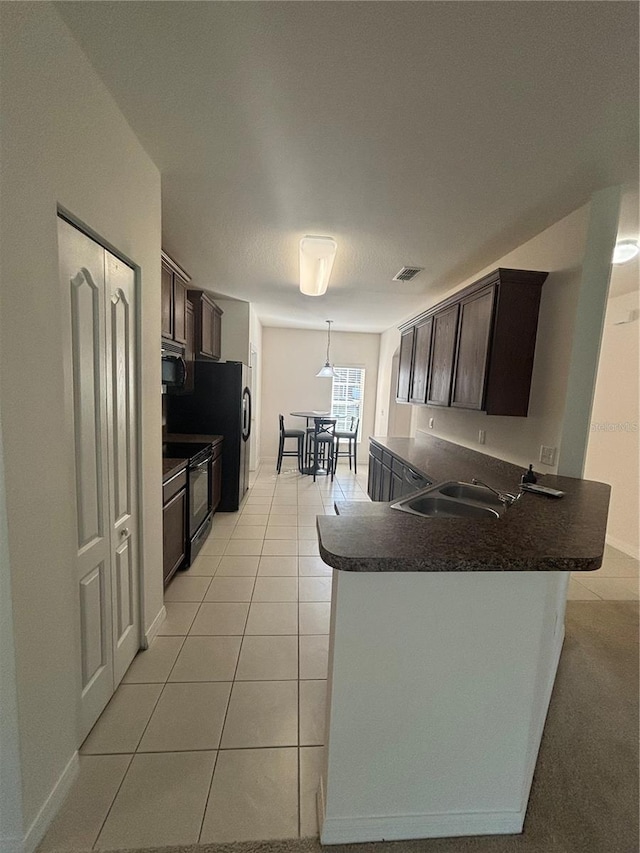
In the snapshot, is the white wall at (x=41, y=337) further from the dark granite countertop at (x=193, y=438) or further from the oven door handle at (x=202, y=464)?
the dark granite countertop at (x=193, y=438)

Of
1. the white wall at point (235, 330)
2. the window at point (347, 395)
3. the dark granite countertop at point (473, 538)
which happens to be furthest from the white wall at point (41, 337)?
the window at point (347, 395)

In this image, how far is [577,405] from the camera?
2.04 metres

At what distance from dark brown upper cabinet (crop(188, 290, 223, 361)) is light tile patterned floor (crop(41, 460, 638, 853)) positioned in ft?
7.52

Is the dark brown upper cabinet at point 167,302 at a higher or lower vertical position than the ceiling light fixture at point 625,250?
lower

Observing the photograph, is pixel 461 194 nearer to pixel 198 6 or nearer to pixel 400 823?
pixel 198 6

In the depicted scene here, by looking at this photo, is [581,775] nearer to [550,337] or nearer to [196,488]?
[550,337]

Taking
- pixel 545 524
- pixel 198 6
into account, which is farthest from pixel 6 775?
pixel 198 6

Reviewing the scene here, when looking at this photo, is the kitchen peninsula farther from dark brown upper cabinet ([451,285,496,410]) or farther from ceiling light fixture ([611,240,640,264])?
ceiling light fixture ([611,240,640,264])

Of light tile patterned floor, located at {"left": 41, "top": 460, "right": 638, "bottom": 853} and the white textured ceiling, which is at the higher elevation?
the white textured ceiling

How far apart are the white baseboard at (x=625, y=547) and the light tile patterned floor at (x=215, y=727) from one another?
3.11m

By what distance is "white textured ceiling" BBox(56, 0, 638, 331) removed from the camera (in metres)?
1.06

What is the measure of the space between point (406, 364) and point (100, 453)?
11.2ft

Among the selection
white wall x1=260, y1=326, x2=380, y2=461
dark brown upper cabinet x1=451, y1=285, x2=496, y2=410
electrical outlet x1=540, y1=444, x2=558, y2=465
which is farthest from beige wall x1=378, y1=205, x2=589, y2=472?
white wall x1=260, y1=326, x2=380, y2=461

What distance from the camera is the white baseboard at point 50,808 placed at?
1.08 metres
